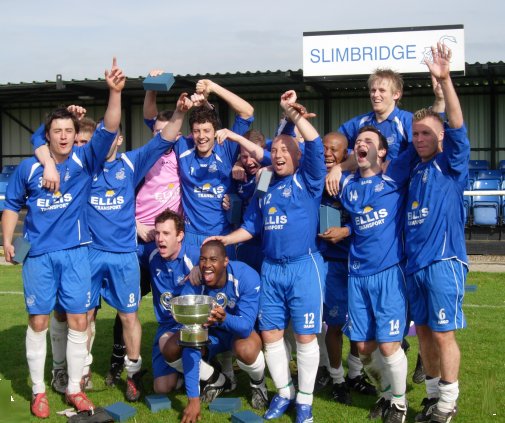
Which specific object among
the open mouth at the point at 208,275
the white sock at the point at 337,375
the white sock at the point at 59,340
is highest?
the open mouth at the point at 208,275

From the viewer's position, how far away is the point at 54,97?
21672mm

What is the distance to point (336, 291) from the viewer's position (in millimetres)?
5215

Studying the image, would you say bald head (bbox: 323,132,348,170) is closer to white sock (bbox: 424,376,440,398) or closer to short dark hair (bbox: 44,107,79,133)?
white sock (bbox: 424,376,440,398)

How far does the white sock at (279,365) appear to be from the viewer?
4918 millimetres

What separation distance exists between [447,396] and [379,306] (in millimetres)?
689

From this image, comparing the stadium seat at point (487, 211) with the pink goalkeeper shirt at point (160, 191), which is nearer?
the pink goalkeeper shirt at point (160, 191)

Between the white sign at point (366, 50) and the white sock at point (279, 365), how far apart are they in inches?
497

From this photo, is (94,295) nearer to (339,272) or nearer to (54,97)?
(339,272)

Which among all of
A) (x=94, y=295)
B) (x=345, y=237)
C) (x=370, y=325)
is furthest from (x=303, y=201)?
(x=94, y=295)

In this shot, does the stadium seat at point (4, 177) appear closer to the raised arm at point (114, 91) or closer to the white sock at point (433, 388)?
the raised arm at point (114, 91)

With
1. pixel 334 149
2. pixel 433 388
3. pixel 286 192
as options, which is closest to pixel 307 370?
pixel 433 388

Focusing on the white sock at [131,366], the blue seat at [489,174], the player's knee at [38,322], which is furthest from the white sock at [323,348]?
the blue seat at [489,174]

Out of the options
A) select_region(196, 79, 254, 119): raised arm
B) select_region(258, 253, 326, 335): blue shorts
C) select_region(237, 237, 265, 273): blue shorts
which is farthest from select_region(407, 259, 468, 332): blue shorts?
select_region(196, 79, 254, 119): raised arm

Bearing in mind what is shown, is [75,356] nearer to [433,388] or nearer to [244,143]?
[244,143]
